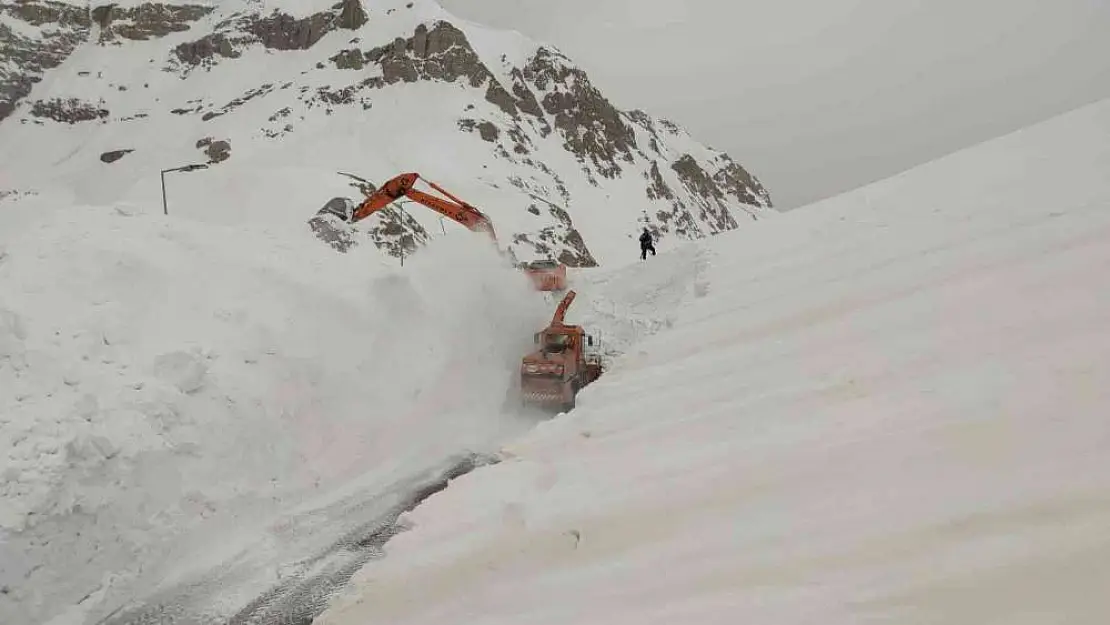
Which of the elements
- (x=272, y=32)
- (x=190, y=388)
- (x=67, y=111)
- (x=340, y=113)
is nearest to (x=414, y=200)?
(x=190, y=388)

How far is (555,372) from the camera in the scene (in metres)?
10.9

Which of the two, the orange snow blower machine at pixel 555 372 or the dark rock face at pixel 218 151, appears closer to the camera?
the orange snow blower machine at pixel 555 372

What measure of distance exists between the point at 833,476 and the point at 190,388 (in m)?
7.74

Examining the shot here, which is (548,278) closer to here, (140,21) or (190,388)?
(190,388)

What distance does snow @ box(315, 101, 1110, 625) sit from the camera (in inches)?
66.2

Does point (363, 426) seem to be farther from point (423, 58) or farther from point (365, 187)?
point (423, 58)

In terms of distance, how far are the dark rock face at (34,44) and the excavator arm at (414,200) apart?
80261 mm

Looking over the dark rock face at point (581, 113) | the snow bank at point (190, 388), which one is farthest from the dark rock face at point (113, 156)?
the snow bank at point (190, 388)

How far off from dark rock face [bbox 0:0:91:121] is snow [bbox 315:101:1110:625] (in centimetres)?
9226

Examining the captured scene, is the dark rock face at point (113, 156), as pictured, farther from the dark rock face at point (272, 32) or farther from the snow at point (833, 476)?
the snow at point (833, 476)

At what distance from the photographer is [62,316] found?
7.44m

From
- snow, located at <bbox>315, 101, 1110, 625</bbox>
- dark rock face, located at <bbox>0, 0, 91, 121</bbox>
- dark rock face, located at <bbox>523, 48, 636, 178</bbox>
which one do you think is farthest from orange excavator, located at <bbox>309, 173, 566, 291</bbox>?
dark rock face, located at <bbox>0, 0, 91, 121</bbox>

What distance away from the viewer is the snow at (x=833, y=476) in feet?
5.52

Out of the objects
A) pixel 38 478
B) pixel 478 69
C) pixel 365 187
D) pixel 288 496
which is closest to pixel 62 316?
pixel 38 478
